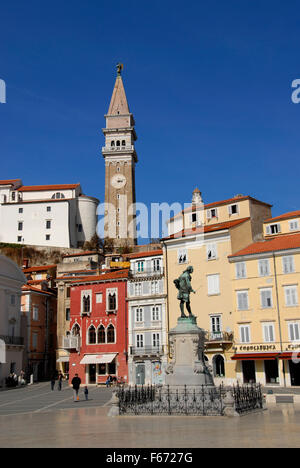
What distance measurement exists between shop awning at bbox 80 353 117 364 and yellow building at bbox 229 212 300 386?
1300cm

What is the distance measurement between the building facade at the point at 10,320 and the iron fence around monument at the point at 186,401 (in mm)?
30718

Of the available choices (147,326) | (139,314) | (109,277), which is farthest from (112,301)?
(147,326)

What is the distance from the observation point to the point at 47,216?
323 feet

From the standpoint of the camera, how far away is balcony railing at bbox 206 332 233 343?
44.3m

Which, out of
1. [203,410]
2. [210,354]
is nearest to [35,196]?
[210,354]

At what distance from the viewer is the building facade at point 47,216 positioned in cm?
9769

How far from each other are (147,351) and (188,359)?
2699 centimetres

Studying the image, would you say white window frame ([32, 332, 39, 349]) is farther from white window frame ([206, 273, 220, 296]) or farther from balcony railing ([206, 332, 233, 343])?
white window frame ([206, 273, 220, 296])

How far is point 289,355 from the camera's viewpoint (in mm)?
40375

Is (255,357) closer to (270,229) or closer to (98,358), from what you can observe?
(270,229)

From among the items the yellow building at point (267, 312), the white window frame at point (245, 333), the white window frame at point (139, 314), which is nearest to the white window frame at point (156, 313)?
the white window frame at point (139, 314)

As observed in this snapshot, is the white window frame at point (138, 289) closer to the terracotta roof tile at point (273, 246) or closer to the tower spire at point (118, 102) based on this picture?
the terracotta roof tile at point (273, 246)

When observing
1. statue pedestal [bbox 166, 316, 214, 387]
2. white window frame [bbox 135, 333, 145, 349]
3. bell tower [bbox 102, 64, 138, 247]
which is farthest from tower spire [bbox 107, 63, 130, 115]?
statue pedestal [bbox 166, 316, 214, 387]
